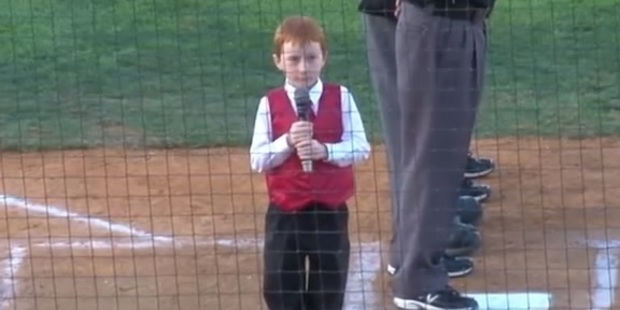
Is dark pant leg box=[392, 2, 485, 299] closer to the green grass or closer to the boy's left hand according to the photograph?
the boy's left hand

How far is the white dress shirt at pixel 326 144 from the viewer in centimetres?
498

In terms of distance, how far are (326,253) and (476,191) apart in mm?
2052

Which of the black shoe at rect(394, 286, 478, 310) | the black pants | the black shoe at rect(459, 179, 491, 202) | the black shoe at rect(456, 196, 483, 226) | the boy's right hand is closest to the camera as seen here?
the boy's right hand

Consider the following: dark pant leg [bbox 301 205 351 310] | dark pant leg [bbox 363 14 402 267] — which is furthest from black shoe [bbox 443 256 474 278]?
dark pant leg [bbox 301 205 351 310]

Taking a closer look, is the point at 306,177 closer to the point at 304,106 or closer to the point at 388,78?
the point at 304,106

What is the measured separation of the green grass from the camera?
8297mm

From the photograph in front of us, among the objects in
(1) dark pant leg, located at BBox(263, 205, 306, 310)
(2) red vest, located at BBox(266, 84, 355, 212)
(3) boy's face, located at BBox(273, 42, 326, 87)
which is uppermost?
(3) boy's face, located at BBox(273, 42, 326, 87)

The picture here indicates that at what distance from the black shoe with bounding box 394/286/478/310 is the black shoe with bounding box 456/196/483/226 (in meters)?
0.94

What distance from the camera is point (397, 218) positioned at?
5.71 meters

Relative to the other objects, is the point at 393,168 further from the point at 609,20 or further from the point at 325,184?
the point at 609,20

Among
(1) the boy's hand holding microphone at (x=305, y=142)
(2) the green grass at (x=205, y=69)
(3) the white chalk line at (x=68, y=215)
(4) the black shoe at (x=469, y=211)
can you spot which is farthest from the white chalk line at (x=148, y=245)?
(2) the green grass at (x=205, y=69)

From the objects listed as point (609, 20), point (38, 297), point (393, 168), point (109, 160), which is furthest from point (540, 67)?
point (38, 297)

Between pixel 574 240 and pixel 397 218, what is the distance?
1.03 metres

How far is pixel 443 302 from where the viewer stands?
18.2 feet
